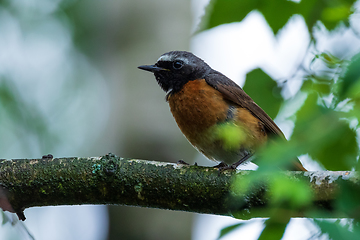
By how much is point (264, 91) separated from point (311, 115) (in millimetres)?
1073

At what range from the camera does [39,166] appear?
2.96 m

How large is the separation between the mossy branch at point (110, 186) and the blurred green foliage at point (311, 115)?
0.99 feet

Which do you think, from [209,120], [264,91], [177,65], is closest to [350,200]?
[264,91]

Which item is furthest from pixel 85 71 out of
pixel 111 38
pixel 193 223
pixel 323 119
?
pixel 323 119

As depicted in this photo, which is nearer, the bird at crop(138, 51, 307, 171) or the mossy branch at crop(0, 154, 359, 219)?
the mossy branch at crop(0, 154, 359, 219)

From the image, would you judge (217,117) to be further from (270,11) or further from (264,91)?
(270,11)

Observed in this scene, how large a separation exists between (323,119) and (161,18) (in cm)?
477

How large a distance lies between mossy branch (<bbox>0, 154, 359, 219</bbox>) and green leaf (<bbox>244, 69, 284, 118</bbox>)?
2.41 ft

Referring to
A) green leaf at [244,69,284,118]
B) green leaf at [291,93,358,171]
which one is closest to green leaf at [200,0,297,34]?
green leaf at [244,69,284,118]

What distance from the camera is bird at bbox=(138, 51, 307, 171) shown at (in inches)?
155

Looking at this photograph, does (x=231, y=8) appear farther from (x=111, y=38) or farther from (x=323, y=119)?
(x=111, y=38)

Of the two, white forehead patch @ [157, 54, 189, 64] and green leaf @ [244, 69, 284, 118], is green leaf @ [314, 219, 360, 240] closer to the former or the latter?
green leaf @ [244, 69, 284, 118]

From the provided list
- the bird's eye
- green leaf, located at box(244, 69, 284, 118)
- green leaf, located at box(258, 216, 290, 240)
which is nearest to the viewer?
green leaf, located at box(258, 216, 290, 240)

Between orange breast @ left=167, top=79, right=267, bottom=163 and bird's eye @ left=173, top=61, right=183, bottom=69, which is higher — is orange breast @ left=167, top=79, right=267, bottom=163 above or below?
below
